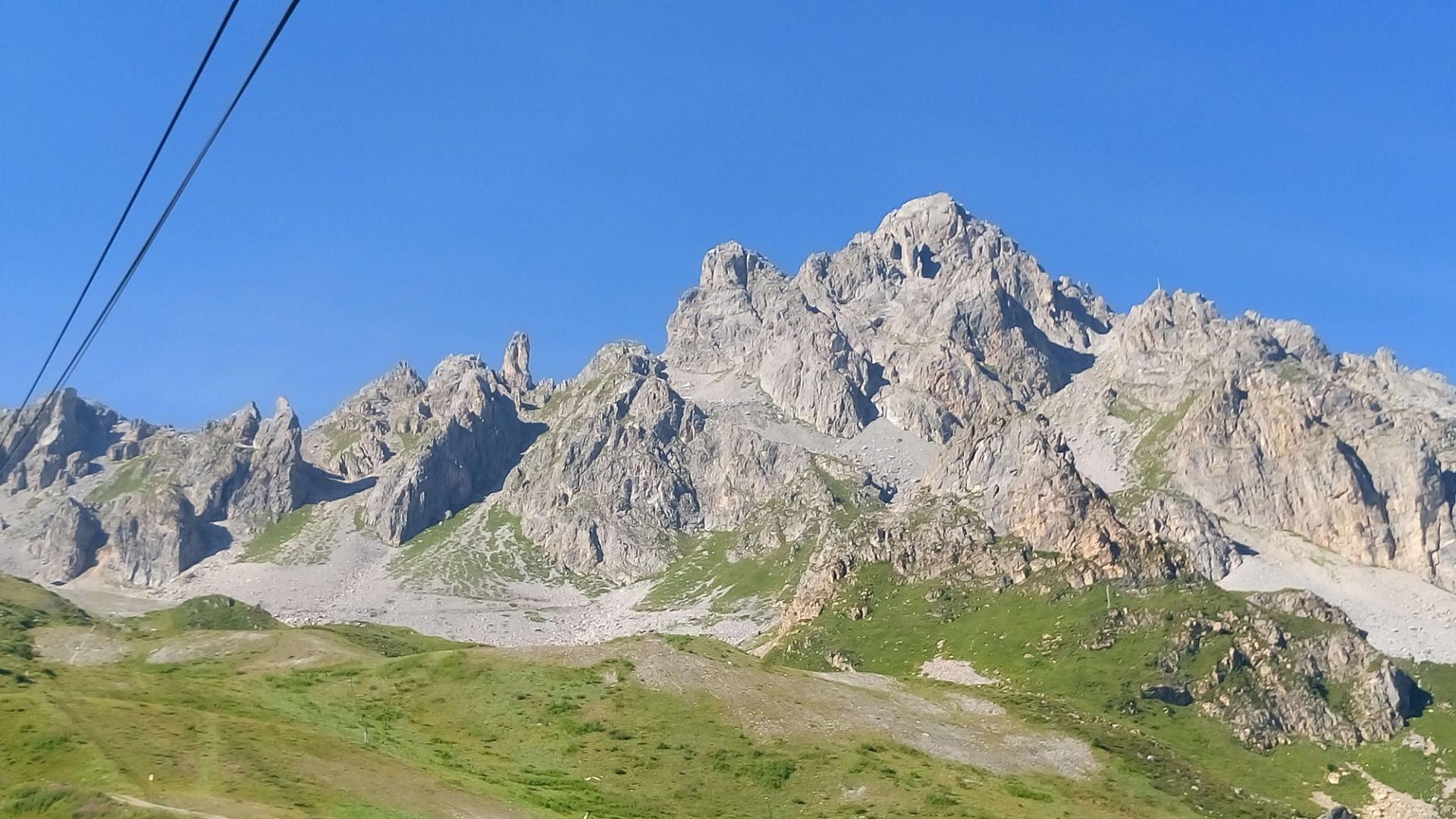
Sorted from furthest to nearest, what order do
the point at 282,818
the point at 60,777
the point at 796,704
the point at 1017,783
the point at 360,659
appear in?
1. the point at 360,659
2. the point at 796,704
3. the point at 1017,783
4. the point at 60,777
5. the point at 282,818

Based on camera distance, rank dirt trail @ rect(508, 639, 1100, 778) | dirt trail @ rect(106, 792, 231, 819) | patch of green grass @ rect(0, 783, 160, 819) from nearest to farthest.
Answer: patch of green grass @ rect(0, 783, 160, 819)
dirt trail @ rect(106, 792, 231, 819)
dirt trail @ rect(508, 639, 1100, 778)

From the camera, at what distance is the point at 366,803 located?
180 ft

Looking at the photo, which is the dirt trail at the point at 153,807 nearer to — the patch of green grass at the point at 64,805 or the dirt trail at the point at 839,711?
the patch of green grass at the point at 64,805

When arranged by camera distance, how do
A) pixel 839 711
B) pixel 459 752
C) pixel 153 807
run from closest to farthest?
1. pixel 153 807
2. pixel 459 752
3. pixel 839 711

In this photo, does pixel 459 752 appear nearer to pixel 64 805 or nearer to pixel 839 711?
pixel 64 805

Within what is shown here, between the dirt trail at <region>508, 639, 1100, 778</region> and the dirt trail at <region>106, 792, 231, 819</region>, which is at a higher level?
the dirt trail at <region>508, 639, 1100, 778</region>

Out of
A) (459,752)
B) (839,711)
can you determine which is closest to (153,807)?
(459,752)

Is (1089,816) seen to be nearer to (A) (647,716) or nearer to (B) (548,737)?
(A) (647,716)

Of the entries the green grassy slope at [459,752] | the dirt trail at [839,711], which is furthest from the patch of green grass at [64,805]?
the dirt trail at [839,711]

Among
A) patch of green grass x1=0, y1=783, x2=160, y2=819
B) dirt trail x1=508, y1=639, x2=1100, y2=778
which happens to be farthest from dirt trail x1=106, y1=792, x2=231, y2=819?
dirt trail x1=508, y1=639, x2=1100, y2=778

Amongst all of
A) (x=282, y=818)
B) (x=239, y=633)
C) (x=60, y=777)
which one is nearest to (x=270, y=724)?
(x=60, y=777)

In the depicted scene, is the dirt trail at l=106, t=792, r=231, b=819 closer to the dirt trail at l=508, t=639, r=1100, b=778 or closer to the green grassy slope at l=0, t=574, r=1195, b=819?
the green grassy slope at l=0, t=574, r=1195, b=819

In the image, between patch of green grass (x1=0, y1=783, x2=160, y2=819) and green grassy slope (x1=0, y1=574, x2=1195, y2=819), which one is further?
green grassy slope (x1=0, y1=574, x2=1195, y2=819)

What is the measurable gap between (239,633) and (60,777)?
118118mm
